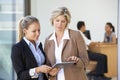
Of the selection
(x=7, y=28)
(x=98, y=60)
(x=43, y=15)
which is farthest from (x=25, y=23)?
(x=43, y=15)

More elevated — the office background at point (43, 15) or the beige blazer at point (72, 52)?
the office background at point (43, 15)

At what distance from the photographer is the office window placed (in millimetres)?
4562

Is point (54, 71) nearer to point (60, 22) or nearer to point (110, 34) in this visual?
point (60, 22)

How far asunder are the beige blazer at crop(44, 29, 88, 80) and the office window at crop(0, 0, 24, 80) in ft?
7.34

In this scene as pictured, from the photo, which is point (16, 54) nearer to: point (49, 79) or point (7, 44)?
point (49, 79)

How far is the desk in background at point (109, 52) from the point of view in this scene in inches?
233

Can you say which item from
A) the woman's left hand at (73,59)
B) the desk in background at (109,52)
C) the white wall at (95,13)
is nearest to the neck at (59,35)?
the woman's left hand at (73,59)

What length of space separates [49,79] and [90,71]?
342 centimetres

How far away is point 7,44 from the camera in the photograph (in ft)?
15.7

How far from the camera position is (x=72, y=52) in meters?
2.36

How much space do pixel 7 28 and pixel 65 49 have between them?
98.0 inches

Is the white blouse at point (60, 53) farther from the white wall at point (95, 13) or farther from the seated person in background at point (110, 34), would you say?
the white wall at point (95, 13)

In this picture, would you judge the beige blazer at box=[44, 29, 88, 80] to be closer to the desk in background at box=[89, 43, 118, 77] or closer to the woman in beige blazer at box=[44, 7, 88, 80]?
the woman in beige blazer at box=[44, 7, 88, 80]

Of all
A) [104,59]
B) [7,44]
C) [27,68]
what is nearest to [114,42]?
[104,59]
